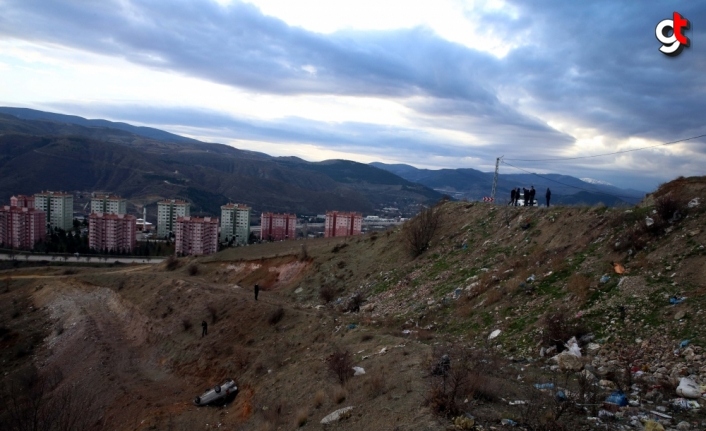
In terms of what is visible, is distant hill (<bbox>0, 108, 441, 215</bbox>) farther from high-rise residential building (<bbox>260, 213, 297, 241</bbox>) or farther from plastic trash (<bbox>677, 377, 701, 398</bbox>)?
plastic trash (<bbox>677, 377, 701, 398</bbox>)

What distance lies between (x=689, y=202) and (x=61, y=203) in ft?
331

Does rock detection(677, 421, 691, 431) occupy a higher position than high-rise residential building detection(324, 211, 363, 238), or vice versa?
rock detection(677, 421, 691, 431)

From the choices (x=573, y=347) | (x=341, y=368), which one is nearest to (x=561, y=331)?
(x=573, y=347)

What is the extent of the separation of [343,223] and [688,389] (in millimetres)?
73082

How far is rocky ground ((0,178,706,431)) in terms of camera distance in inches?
306

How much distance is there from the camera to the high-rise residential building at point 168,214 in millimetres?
93688

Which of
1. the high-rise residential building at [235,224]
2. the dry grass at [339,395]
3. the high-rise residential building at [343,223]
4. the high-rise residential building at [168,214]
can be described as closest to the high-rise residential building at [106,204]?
the high-rise residential building at [168,214]

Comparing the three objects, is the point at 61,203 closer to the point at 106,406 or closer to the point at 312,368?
the point at 106,406

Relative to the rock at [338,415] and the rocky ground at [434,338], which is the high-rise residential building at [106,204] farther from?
the rock at [338,415]

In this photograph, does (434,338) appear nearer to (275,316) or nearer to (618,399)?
(618,399)

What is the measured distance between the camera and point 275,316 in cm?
1816

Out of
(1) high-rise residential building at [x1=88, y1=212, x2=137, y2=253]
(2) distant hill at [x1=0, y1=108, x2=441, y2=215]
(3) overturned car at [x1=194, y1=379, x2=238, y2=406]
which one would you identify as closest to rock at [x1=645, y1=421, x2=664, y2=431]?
(3) overturned car at [x1=194, y1=379, x2=238, y2=406]

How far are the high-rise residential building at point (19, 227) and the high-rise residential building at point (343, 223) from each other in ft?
157

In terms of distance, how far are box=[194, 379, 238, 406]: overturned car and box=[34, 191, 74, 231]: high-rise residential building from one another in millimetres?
90034
